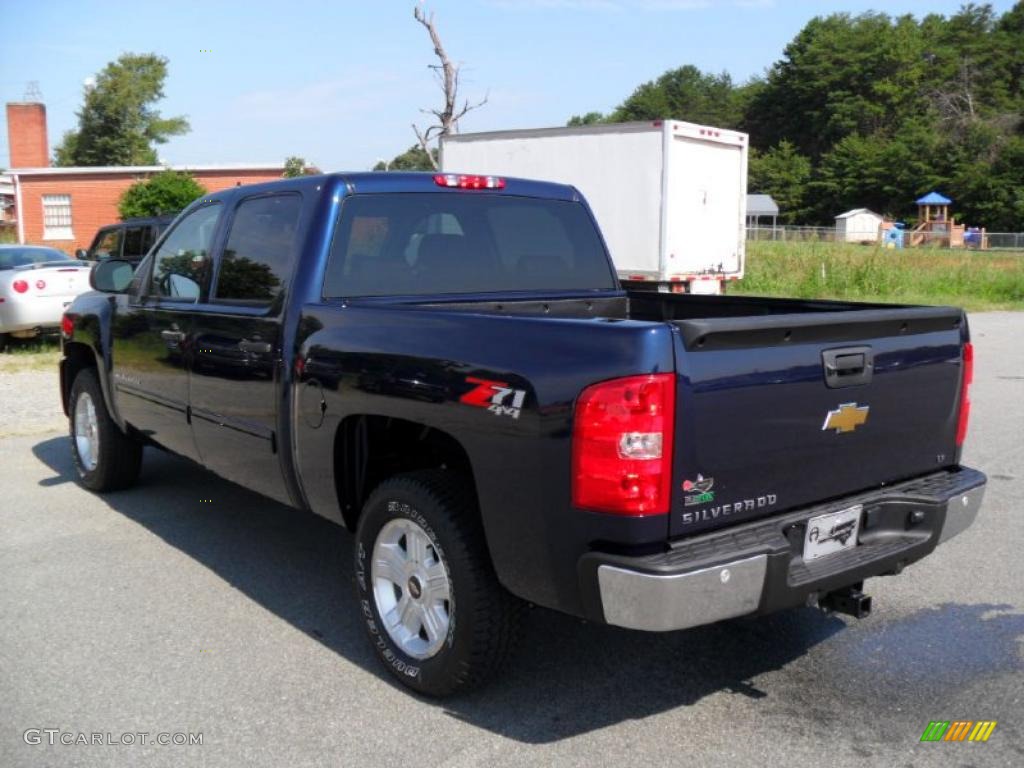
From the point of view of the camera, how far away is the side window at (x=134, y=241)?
48.5 ft

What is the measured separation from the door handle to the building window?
1363 inches

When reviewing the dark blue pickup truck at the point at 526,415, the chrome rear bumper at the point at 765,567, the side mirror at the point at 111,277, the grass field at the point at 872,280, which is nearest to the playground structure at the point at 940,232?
the grass field at the point at 872,280

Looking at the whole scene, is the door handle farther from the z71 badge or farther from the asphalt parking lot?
the z71 badge

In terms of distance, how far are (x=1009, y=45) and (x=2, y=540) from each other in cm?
11140

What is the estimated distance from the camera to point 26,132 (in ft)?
166

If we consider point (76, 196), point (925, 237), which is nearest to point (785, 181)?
point (925, 237)

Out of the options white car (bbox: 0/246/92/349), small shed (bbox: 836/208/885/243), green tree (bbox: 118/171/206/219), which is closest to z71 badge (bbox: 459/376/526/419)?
white car (bbox: 0/246/92/349)

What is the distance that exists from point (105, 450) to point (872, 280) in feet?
68.1

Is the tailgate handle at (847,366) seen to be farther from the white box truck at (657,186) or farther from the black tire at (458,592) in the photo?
the white box truck at (657,186)

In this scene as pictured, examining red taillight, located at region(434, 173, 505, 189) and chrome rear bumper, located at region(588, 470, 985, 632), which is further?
red taillight, located at region(434, 173, 505, 189)

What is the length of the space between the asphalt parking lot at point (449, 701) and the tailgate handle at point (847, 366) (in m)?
1.18

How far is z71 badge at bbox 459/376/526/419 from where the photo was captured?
3229 mm

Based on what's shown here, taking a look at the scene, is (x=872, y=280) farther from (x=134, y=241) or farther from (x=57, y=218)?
(x=57, y=218)

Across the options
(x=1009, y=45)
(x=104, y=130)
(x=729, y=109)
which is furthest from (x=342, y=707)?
(x=729, y=109)
